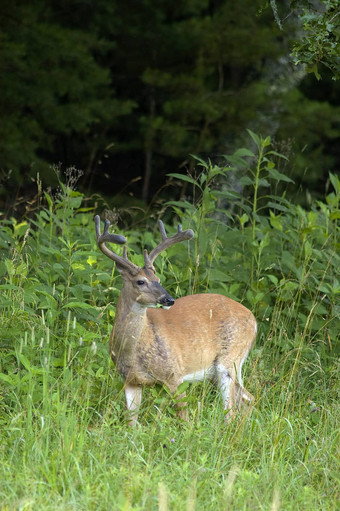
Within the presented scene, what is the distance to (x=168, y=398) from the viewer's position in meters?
4.78

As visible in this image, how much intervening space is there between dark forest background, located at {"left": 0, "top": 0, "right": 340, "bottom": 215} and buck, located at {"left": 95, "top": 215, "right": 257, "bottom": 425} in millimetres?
5668

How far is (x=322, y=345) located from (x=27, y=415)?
2.21 meters

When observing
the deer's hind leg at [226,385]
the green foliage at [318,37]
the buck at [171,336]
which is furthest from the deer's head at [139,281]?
the green foliage at [318,37]

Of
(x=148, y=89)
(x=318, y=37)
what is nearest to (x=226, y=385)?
(x=318, y=37)

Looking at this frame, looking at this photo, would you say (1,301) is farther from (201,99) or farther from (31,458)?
(201,99)

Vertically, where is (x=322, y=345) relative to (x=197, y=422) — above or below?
below

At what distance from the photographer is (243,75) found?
14562 millimetres

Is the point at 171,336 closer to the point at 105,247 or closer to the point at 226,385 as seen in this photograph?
the point at 226,385

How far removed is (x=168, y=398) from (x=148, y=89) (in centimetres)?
1000

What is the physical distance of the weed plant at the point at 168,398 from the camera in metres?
3.60

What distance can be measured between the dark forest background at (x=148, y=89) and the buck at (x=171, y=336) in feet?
18.6

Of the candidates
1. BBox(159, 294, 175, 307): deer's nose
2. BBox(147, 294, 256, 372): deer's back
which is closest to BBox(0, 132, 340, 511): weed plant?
BBox(147, 294, 256, 372): deer's back

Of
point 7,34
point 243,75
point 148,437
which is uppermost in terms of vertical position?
point 148,437

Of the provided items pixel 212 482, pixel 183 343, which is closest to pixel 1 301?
pixel 183 343
